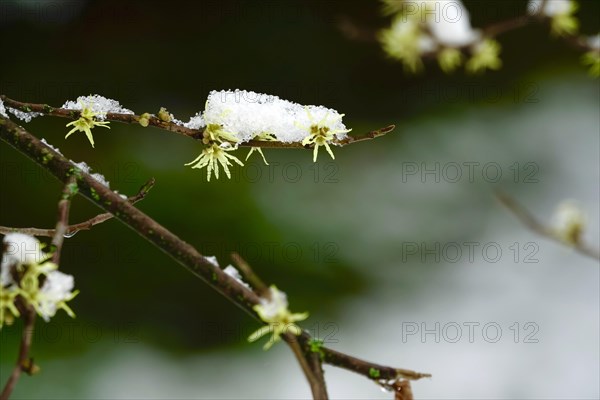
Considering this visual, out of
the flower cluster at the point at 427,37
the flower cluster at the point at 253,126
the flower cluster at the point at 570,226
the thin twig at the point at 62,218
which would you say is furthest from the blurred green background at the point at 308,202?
the thin twig at the point at 62,218

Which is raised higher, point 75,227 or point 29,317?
point 75,227

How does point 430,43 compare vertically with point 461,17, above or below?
below

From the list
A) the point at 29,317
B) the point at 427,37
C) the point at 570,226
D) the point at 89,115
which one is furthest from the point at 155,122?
the point at 427,37

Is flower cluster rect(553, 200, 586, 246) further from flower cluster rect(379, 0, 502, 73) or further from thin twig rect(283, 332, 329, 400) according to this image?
thin twig rect(283, 332, 329, 400)

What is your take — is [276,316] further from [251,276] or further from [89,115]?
[89,115]

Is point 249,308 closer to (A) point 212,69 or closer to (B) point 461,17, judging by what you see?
→ (B) point 461,17

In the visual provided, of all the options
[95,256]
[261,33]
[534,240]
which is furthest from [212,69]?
[534,240]

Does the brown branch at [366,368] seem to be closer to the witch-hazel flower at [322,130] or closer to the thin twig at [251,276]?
the thin twig at [251,276]
